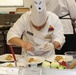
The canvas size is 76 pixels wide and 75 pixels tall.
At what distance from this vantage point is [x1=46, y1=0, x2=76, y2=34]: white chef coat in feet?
6.19

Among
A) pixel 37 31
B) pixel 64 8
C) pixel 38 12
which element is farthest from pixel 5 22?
pixel 38 12

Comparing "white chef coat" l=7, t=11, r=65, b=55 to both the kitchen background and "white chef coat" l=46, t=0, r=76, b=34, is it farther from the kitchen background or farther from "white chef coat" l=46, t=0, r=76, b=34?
the kitchen background

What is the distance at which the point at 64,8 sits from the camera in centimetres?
190

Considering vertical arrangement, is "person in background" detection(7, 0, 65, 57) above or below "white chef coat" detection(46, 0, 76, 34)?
below

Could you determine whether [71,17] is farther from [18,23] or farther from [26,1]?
[26,1]

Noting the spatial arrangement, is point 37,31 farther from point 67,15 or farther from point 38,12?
point 67,15

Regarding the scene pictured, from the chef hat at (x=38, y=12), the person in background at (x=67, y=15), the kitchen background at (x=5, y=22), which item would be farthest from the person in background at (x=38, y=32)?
the kitchen background at (x=5, y=22)

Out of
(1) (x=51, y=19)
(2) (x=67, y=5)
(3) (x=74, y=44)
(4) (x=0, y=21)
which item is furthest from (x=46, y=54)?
(4) (x=0, y=21)

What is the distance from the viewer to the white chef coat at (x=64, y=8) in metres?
1.89

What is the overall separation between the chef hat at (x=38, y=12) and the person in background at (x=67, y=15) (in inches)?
23.9

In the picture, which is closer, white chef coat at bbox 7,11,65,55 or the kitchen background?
white chef coat at bbox 7,11,65,55

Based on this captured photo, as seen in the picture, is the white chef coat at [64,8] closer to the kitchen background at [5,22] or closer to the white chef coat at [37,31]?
the white chef coat at [37,31]

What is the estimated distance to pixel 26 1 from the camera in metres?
4.01

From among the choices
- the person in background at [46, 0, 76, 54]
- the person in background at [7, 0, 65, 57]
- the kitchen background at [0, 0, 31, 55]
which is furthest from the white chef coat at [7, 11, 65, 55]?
the kitchen background at [0, 0, 31, 55]
